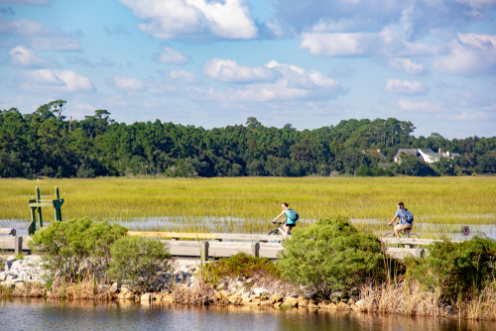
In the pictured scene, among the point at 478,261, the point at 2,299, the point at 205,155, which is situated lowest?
the point at 2,299

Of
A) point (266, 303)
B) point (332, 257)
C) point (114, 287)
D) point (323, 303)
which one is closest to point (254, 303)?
point (266, 303)

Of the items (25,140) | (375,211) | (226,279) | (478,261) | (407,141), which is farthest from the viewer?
(407,141)

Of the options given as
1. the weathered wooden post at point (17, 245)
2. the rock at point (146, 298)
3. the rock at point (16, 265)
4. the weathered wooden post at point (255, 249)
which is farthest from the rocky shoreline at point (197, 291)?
the weathered wooden post at point (255, 249)

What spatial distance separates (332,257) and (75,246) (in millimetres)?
6844

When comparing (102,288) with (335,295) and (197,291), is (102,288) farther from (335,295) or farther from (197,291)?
(335,295)

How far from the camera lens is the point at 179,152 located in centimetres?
10738

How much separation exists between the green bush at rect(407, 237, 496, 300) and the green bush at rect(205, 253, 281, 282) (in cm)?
370

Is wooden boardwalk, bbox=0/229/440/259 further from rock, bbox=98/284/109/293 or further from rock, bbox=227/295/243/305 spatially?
rock, bbox=98/284/109/293

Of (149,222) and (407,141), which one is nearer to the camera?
(149,222)

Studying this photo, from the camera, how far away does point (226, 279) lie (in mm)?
15867

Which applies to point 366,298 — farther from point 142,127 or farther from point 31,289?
point 142,127

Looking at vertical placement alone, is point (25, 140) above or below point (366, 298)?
above

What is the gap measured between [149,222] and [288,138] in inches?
4531

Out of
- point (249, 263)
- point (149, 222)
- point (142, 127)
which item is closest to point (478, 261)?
point (249, 263)
